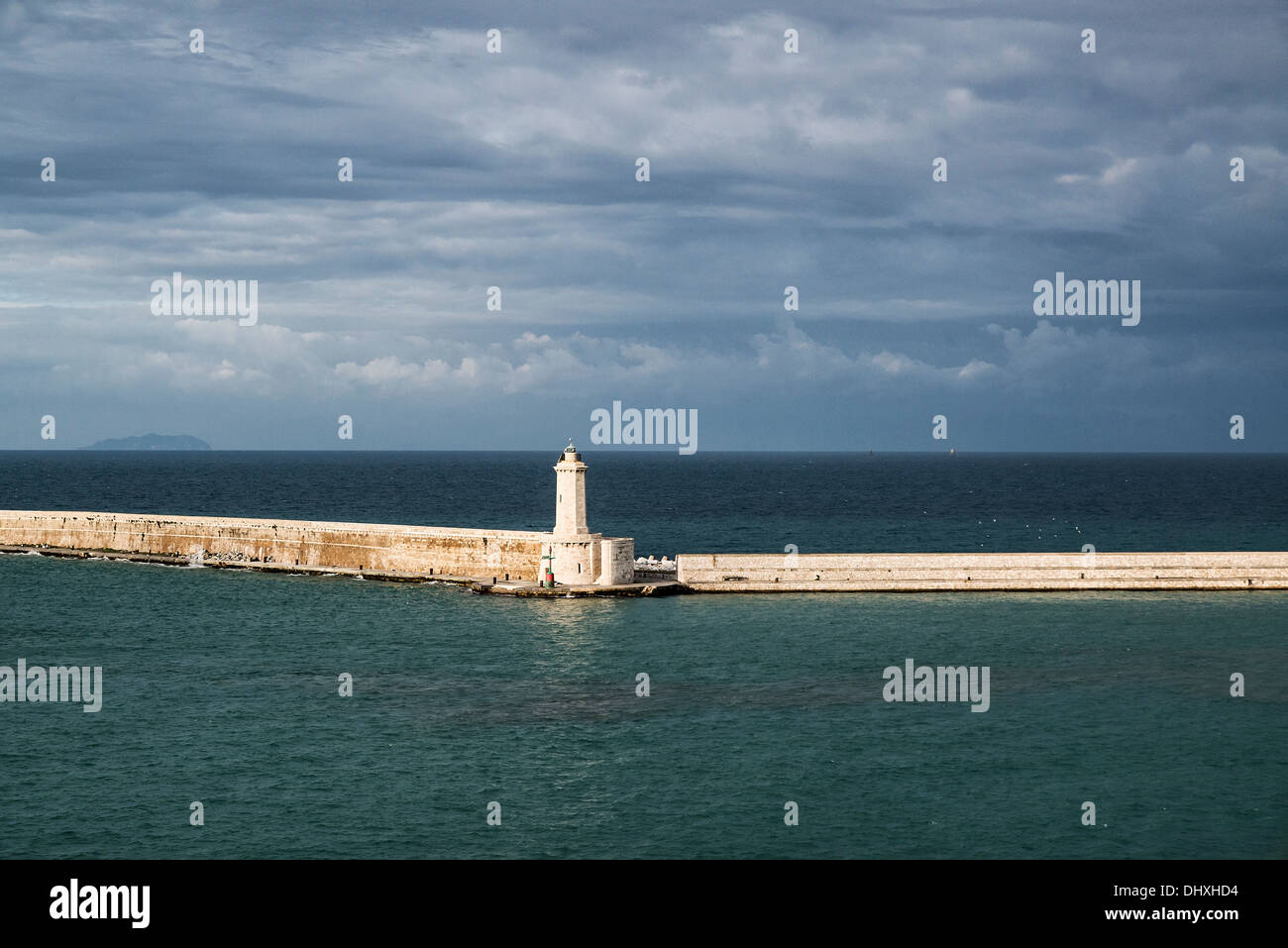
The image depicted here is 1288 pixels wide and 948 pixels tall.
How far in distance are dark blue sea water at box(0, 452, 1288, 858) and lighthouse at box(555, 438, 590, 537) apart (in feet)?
13.5

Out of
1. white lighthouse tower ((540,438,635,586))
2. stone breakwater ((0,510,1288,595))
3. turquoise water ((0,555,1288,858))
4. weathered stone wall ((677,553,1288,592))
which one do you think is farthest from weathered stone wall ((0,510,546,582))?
weathered stone wall ((677,553,1288,592))

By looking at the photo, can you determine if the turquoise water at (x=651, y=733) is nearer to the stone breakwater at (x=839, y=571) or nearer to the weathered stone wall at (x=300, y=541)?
the stone breakwater at (x=839, y=571)

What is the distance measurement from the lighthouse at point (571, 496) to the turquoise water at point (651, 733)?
396 cm

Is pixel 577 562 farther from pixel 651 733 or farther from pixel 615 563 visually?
pixel 651 733

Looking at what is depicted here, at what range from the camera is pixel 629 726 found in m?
32.7

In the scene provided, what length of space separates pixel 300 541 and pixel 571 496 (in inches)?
716

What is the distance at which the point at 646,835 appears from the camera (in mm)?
24719

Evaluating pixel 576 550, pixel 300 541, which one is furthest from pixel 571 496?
pixel 300 541

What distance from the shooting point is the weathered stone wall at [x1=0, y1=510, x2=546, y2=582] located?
2260 inches

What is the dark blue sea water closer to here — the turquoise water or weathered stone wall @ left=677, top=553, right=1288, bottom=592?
the turquoise water

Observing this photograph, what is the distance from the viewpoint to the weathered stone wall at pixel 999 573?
178ft

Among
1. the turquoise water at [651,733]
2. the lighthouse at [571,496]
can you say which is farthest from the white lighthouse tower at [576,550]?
the turquoise water at [651,733]
